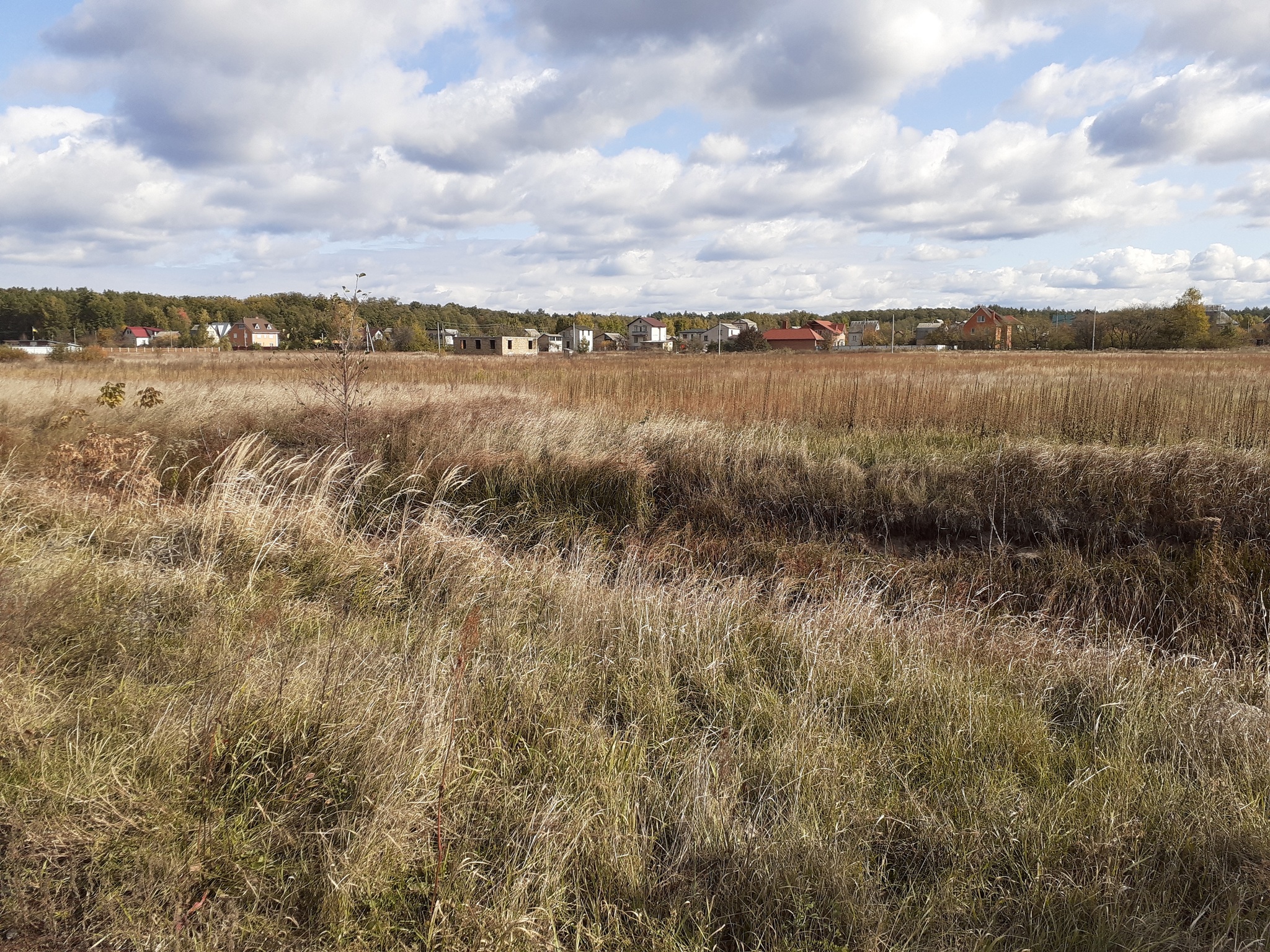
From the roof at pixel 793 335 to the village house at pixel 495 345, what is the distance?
24.6m

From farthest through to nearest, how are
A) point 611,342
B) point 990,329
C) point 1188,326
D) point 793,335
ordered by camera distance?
point 611,342, point 793,335, point 990,329, point 1188,326

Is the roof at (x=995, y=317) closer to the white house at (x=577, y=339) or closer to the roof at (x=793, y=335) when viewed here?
the roof at (x=793, y=335)

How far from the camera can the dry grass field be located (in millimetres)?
2398

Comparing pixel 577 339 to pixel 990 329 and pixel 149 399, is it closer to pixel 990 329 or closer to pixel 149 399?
pixel 990 329

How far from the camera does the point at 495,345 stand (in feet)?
246

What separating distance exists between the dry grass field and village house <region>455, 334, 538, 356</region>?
62306 mm

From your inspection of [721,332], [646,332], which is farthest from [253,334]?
[721,332]

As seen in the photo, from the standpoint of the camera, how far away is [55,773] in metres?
2.64

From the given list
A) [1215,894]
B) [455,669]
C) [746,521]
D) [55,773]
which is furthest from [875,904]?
[746,521]

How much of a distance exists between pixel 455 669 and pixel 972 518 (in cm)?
702

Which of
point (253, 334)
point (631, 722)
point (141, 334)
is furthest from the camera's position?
point (141, 334)

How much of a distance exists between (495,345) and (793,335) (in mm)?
31614

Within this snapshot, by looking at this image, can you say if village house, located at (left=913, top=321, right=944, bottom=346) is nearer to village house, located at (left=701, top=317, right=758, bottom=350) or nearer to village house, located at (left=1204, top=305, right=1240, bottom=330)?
village house, located at (left=701, top=317, right=758, bottom=350)

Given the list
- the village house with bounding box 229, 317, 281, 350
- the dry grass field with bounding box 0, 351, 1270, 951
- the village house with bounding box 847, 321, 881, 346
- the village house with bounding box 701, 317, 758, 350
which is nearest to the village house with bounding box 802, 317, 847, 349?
the village house with bounding box 847, 321, 881, 346
